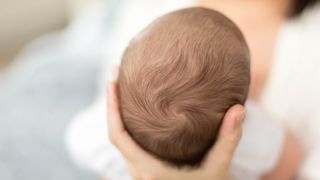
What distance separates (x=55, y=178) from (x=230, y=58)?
24.2 inches

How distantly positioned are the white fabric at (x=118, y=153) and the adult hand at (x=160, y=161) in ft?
0.42

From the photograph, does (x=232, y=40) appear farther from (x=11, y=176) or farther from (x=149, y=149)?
(x=11, y=176)

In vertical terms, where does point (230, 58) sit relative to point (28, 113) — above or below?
below

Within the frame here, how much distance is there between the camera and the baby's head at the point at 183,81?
2.47 feet

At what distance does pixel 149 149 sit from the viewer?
800 mm

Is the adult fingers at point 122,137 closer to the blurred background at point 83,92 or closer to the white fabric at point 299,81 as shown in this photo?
the blurred background at point 83,92

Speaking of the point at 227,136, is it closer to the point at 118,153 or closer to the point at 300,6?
the point at 118,153

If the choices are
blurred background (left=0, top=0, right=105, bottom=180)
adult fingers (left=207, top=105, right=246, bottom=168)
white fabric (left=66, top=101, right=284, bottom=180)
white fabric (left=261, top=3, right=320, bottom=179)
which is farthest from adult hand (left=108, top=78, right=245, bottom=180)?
blurred background (left=0, top=0, right=105, bottom=180)

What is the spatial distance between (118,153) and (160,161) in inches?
9.1

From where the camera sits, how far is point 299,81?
103 cm

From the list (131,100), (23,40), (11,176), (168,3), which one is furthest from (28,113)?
(23,40)

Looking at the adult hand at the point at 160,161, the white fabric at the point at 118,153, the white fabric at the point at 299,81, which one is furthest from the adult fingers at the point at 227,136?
the white fabric at the point at 299,81

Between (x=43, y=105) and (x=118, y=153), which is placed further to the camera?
(x=43, y=105)

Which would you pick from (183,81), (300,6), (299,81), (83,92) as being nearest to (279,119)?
(299,81)
